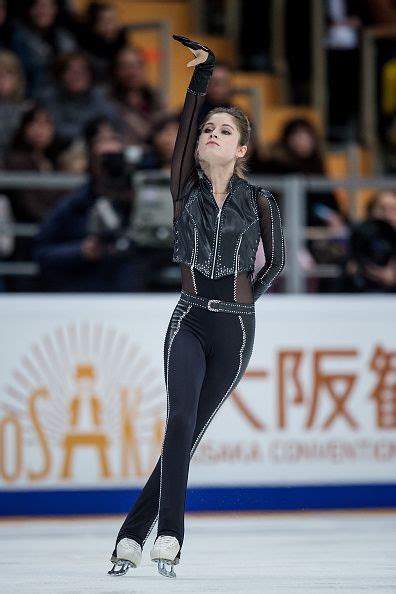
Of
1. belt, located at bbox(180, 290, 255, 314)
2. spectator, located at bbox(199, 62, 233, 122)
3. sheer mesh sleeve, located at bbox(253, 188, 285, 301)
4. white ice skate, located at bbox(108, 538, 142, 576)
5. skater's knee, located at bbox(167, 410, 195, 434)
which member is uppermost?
spectator, located at bbox(199, 62, 233, 122)

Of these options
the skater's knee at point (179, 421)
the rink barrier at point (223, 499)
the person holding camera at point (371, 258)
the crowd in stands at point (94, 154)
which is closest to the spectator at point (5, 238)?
the crowd in stands at point (94, 154)

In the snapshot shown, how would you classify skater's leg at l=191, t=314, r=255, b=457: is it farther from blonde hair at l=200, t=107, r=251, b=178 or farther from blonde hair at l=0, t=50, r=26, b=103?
blonde hair at l=0, t=50, r=26, b=103

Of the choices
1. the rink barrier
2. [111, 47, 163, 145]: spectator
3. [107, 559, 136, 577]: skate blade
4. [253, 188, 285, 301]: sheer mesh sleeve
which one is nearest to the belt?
[253, 188, 285, 301]: sheer mesh sleeve

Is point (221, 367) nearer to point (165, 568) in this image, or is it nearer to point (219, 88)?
point (165, 568)

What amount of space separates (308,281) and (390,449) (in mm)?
1099

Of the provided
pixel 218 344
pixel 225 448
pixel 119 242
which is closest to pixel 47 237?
pixel 119 242

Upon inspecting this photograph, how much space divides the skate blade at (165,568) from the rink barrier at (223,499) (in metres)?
2.38

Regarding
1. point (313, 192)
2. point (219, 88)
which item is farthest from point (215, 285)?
point (219, 88)

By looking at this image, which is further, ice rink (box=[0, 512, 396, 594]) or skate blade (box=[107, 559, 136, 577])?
skate blade (box=[107, 559, 136, 577])

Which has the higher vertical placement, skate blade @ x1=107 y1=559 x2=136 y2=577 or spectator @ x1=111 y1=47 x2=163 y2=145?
spectator @ x1=111 y1=47 x2=163 y2=145

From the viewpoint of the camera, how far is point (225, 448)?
7711mm

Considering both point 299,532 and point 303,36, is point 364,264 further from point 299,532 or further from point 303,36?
point 303,36

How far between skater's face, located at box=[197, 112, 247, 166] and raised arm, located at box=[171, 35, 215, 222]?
0.13ft

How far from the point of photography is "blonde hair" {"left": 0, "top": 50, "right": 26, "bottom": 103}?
8.99m
